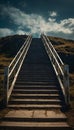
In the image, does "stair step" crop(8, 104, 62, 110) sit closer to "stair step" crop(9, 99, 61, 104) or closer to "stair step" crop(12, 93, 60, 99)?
"stair step" crop(9, 99, 61, 104)

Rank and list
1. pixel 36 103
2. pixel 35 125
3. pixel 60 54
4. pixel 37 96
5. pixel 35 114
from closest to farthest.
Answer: pixel 35 125
pixel 35 114
pixel 36 103
pixel 37 96
pixel 60 54

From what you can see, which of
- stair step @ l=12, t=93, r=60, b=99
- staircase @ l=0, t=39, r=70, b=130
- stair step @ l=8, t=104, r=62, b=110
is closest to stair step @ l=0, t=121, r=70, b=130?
staircase @ l=0, t=39, r=70, b=130

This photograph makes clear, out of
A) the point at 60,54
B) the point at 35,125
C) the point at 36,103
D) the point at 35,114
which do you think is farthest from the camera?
the point at 60,54

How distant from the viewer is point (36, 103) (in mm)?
9078

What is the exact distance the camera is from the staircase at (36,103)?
23.1 feet

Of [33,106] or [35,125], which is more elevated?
[35,125]

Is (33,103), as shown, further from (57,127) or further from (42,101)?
(57,127)

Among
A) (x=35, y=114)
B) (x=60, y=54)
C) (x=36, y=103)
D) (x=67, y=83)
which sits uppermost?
(x=67, y=83)

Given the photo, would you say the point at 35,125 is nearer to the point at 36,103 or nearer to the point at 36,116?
the point at 36,116

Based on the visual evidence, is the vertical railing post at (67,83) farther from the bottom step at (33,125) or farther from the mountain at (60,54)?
the bottom step at (33,125)

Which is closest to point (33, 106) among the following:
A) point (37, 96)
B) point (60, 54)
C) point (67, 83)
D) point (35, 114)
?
point (35, 114)

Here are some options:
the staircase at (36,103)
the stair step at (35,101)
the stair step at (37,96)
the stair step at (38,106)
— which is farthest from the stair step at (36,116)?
the stair step at (37,96)

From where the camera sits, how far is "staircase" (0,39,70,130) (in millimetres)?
7039

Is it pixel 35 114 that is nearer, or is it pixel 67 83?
pixel 35 114
